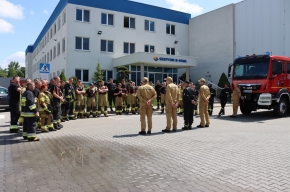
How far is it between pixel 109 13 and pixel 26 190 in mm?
27268

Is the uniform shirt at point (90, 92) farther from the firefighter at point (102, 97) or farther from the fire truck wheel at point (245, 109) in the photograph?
the fire truck wheel at point (245, 109)

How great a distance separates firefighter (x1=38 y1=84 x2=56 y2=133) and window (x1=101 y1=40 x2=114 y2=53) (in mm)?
20028

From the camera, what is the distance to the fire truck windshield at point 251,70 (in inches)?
509

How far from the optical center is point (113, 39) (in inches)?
1149

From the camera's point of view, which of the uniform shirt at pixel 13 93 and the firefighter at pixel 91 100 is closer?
the uniform shirt at pixel 13 93

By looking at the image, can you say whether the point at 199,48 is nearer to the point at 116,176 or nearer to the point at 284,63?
the point at 284,63

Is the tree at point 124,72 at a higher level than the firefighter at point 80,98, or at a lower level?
higher

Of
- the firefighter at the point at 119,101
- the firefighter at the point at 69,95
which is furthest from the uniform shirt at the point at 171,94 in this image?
the firefighter at the point at 119,101

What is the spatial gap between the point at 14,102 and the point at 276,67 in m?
11.9

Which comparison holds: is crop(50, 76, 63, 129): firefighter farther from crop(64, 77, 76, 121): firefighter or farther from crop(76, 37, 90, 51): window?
crop(76, 37, 90, 51): window

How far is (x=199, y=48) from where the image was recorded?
113 feet

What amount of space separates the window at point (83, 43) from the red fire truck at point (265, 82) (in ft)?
59.8

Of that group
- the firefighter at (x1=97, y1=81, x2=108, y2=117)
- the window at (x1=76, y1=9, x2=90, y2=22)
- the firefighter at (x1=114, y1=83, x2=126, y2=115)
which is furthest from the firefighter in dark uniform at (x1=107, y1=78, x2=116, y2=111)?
the window at (x1=76, y1=9, x2=90, y2=22)

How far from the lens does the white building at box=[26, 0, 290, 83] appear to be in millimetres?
26750
